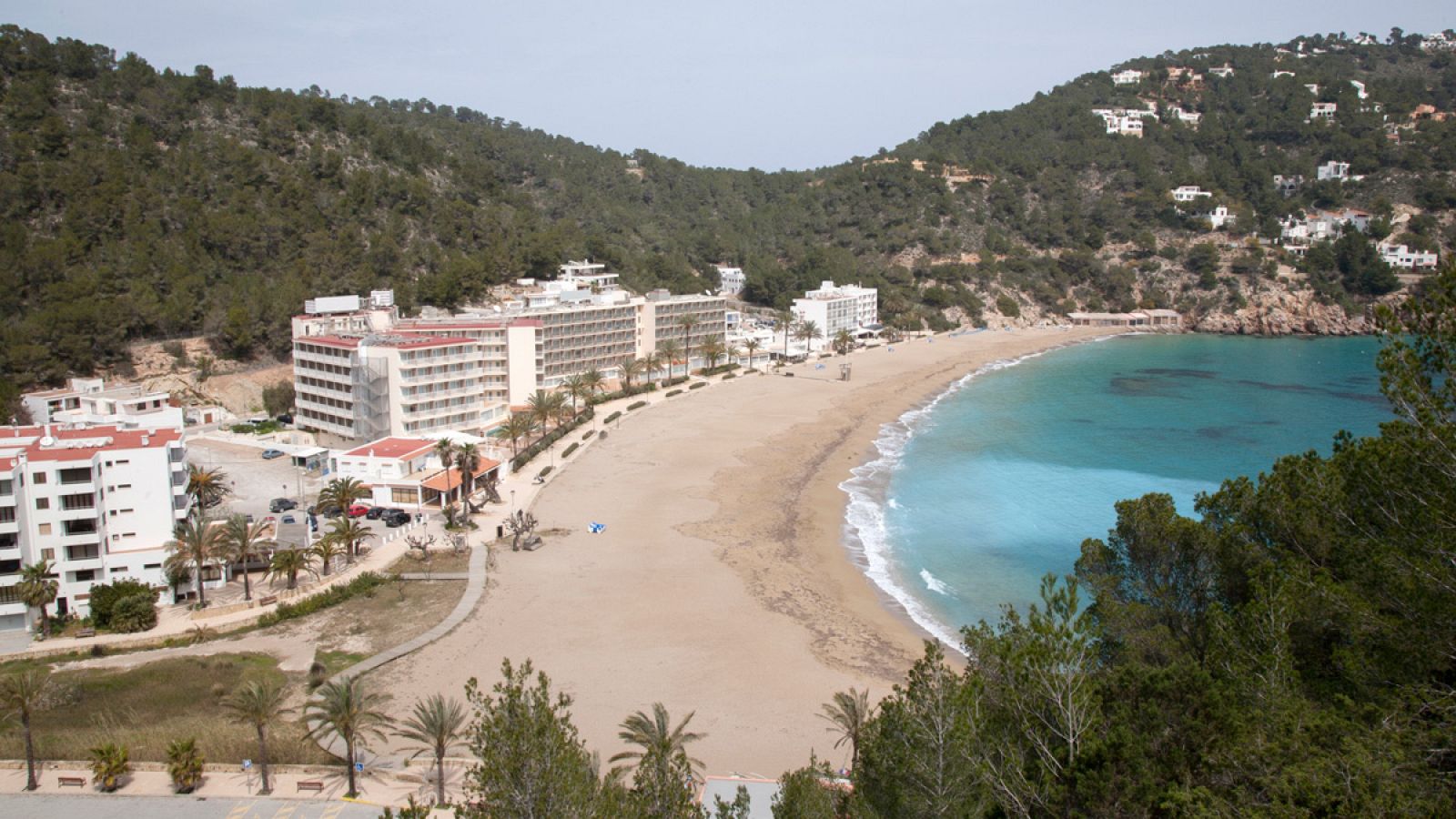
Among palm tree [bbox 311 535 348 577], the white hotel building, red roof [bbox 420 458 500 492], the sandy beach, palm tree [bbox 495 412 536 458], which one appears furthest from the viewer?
the white hotel building

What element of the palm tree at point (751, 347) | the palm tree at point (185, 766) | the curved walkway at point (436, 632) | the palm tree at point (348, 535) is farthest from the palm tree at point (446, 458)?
the palm tree at point (751, 347)

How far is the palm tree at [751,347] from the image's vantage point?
76875 millimetres

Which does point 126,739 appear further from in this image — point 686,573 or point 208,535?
point 686,573

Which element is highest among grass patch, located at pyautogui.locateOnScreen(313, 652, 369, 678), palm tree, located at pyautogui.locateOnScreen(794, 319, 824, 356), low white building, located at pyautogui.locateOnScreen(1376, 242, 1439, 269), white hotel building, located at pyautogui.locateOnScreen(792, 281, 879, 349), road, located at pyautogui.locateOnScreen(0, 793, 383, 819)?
low white building, located at pyautogui.locateOnScreen(1376, 242, 1439, 269)

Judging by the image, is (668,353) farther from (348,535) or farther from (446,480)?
(348,535)

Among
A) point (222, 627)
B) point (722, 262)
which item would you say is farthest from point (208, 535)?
point (722, 262)

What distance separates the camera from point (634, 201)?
444 ft

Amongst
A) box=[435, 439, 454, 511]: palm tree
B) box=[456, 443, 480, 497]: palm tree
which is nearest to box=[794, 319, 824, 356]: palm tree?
box=[435, 439, 454, 511]: palm tree

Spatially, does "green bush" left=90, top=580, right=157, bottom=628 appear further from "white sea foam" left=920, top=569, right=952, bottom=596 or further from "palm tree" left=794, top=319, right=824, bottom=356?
"palm tree" left=794, top=319, right=824, bottom=356

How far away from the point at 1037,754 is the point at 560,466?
3451cm

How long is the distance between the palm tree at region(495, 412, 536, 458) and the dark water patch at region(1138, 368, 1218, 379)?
54.1 m

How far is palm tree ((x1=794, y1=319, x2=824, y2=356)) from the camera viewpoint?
8275 centimetres

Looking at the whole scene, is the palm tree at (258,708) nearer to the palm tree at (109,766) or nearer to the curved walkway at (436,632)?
the curved walkway at (436,632)

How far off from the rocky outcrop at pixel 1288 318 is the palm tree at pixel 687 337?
66.5m
